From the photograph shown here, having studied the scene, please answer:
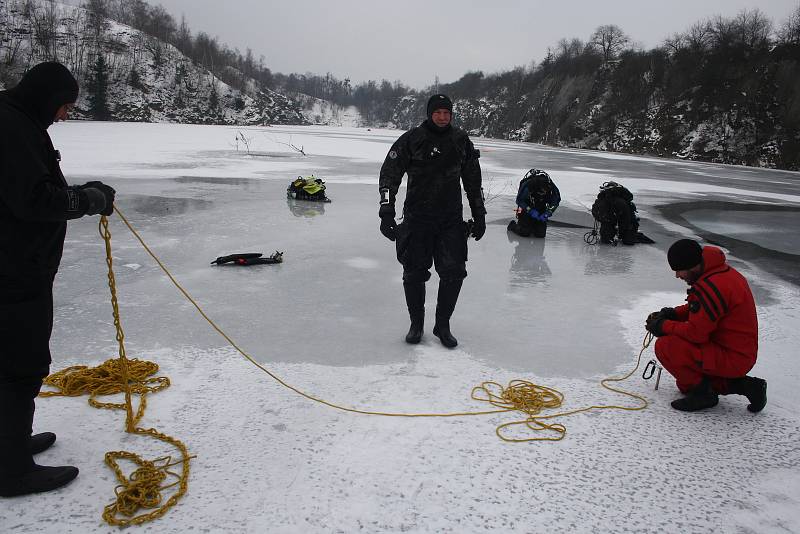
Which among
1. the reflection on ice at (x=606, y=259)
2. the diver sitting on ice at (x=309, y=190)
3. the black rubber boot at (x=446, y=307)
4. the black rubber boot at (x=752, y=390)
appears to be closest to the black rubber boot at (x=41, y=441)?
the black rubber boot at (x=446, y=307)

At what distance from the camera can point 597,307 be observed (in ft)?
15.9

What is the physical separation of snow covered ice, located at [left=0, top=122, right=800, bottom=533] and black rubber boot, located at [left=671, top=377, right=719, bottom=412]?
0.25ft

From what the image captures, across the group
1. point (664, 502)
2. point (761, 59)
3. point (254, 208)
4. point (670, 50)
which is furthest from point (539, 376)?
point (670, 50)

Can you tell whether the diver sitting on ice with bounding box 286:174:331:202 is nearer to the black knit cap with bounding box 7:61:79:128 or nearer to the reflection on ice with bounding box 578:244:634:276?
the reflection on ice with bounding box 578:244:634:276

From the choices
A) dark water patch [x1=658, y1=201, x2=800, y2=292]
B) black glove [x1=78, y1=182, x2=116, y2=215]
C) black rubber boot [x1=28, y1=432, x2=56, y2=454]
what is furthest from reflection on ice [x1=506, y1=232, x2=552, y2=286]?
black rubber boot [x1=28, y1=432, x2=56, y2=454]

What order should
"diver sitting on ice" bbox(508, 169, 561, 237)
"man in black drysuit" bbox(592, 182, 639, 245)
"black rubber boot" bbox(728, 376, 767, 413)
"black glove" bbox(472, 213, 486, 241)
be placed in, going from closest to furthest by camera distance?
"black rubber boot" bbox(728, 376, 767, 413) → "black glove" bbox(472, 213, 486, 241) → "man in black drysuit" bbox(592, 182, 639, 245) → "diver sitting on ice" bbox(508, 169, 561, 237)

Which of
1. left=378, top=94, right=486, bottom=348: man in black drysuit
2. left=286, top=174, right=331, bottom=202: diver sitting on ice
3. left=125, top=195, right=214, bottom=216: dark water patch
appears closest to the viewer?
left=378, top=94, right=486, bottom=348: man in black drysuit

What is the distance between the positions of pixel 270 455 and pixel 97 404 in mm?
1078

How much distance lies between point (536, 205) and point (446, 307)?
4.53 meters

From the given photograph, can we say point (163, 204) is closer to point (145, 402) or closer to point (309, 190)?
point (309, 190)

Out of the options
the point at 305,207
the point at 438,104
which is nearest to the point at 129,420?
the point at 438,104

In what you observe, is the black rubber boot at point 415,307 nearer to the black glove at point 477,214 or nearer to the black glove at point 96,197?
the black glove at point 477,214

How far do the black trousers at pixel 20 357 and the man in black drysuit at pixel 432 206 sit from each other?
7.29 feet

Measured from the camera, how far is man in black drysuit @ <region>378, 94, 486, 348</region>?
3.69 meters
